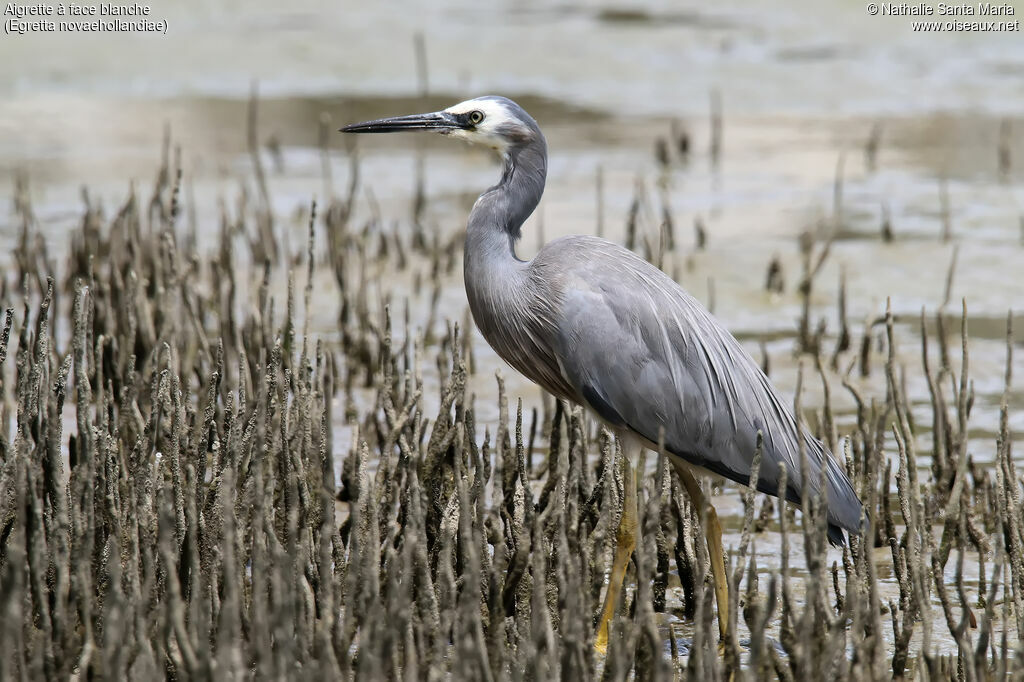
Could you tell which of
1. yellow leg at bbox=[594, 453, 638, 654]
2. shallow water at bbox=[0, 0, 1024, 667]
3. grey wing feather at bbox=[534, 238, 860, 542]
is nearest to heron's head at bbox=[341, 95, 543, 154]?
grey wing feather at bbox=[534, 238, 860, 542]

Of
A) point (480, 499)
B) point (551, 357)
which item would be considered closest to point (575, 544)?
point (480, 499)

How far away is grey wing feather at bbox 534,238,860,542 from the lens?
412cm

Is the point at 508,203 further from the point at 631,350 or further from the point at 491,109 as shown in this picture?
the point at 631,350

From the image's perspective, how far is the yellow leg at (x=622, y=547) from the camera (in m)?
4.25

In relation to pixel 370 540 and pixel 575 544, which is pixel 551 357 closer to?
pixel 575 544

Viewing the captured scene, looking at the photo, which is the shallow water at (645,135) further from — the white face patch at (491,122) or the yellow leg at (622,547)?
the white face patch at (491,122)

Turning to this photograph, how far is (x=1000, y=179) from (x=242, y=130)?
6294 mm

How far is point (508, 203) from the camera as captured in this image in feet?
14.1

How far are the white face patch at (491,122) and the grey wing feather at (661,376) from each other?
0.49m

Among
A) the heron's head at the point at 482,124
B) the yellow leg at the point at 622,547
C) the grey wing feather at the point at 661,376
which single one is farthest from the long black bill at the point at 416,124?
the yellow leg at the point at 622,547

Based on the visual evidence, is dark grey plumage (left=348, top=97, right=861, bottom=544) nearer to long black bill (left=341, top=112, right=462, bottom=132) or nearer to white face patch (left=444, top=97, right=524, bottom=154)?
white face patch (left=444, top=97, right=524, bottom=154)

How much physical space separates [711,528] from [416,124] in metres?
1.54

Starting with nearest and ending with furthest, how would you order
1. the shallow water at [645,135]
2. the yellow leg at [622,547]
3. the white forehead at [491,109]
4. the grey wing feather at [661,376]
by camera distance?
the grey wing feather at [661,376], the yellow leg at [622,547], the white forehead at [491,109], the shallow water at [645,135]

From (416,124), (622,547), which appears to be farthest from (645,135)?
(622,547)
